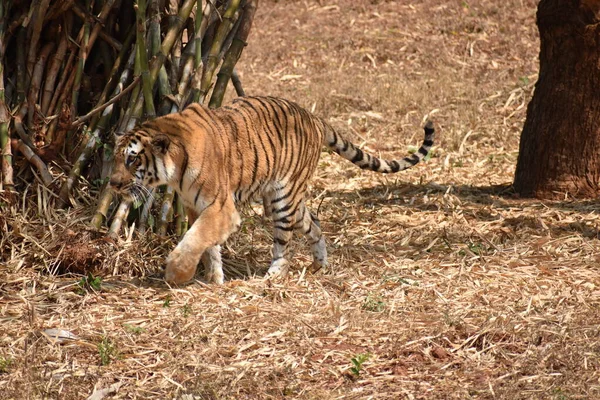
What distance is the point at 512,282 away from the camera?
5.73m

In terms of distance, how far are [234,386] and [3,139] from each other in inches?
98.7

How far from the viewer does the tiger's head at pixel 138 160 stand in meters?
5.34

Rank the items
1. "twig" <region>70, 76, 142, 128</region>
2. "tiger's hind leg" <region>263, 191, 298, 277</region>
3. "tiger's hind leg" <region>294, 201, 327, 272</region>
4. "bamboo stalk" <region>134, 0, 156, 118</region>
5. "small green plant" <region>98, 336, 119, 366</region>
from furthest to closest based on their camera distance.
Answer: "tiger's hind leg" <region>294, 201, 327, 272</region> < "tiger's hind leg" <region>263, 191, 298, 277</region> < "twig" <region>70, 76, 142, 128</region> < "bamboo stalk" <region>134, 0, 156, 118</region> < "small green plant" <region>98, 336, 119, 366</region>

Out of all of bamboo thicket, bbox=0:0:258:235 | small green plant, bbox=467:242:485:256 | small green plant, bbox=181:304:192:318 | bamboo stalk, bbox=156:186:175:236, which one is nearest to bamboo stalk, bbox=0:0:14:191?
bamboo thicket, bbox=0:0:258:235

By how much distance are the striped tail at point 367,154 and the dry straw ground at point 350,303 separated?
0.52 metres

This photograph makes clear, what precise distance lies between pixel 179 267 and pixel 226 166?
680mm

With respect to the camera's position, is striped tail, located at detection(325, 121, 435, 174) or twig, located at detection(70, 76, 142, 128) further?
striped tail, located at detection(325, 121, 435, 174)

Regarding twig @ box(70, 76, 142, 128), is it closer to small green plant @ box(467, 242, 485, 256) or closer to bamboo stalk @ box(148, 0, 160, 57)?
bamboo stalk @ box(148, 0, 160, 57)

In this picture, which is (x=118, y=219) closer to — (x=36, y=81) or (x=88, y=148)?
(x=88, y=148)

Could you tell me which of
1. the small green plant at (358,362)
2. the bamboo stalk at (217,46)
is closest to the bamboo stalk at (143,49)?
the bamboo stalk at (217,46)

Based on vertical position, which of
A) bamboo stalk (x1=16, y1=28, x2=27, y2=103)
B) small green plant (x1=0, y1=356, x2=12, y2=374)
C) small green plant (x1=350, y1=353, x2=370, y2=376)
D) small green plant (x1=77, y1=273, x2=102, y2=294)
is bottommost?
small green plant (x1=0, y1=356, x2=12, y2=374)

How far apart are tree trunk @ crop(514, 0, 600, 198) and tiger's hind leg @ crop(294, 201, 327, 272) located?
7.13 feet

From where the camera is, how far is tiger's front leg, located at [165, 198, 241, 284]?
541 centimetres

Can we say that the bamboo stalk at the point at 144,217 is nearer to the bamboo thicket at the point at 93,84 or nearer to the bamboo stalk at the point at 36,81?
the bamboo thicket at the point at 93,84
